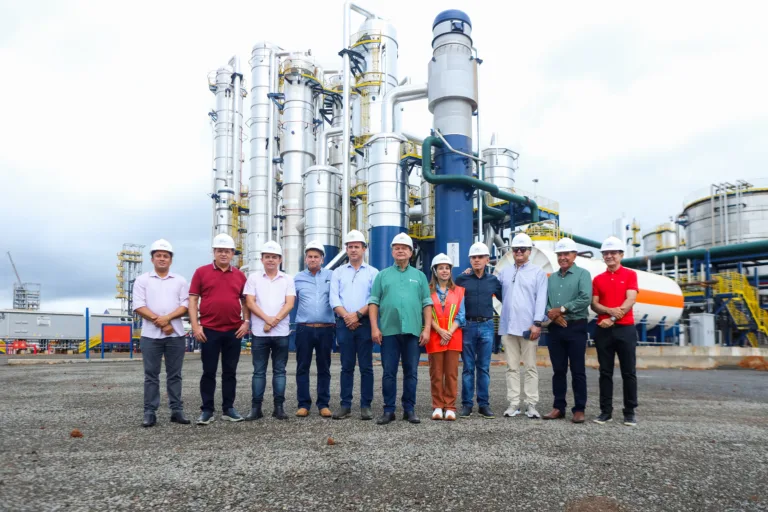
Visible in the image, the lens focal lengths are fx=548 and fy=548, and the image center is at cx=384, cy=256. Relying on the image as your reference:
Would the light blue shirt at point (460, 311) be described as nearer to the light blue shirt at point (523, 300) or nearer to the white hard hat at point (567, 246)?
the light blue shirt at point (523, 300)

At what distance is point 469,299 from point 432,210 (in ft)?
75.6

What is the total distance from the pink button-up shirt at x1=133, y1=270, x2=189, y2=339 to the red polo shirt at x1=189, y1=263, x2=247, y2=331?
18cm

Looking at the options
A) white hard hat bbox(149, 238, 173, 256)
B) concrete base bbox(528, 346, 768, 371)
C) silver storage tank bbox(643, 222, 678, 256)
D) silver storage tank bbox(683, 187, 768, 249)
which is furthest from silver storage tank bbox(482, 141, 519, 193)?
white hard hat bbox(149, 238, 173, 256)

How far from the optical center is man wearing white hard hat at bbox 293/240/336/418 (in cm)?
630

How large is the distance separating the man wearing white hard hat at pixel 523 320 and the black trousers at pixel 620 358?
2.33 ft

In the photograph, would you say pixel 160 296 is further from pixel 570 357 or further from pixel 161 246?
pixel 570 357

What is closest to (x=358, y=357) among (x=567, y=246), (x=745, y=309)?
(x=567, y=246)

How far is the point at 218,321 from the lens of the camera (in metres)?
5.99

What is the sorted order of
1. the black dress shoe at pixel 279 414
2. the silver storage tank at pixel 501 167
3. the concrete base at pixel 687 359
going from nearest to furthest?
1. the black dress shoe at pixel 279 414
2. the concrete base at pixel 687 359
3. the silver storage tank at pixel 501 167

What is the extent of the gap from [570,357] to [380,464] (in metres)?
3.09

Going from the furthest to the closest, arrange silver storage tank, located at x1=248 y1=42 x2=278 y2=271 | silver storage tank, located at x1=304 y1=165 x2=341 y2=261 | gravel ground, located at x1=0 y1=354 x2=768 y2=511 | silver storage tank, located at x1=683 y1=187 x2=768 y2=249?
silver storage tank, located at x1=248 y1=42 x2=278 y2=271 → silver storage tank, located at x1=683 y1=187 x2=768 y2=249 → silver storage tank, located at x1=304 y1=165 x2=341 y2=261 → gravel ground, located at x1=0 y1=354 x2=768 y2=511

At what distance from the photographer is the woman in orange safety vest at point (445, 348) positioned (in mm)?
6188

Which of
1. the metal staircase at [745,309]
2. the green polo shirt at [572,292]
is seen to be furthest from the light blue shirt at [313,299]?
the metal staircase at [745,309]

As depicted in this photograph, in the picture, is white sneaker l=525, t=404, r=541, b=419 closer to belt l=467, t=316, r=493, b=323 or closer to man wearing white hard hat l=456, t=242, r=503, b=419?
man wearing white hard hat l=456, t=242, r=503, b=419
